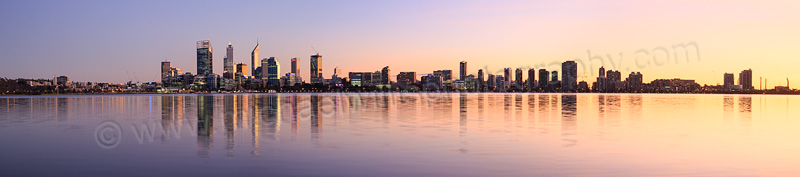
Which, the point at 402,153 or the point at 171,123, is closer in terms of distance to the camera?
the point at 402,153

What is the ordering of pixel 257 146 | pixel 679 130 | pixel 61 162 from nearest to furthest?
pixel 61 162, pixel 257 146, pixel 679 130

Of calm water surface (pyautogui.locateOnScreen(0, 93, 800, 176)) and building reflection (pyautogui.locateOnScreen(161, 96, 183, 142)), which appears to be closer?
calm water surface (pyautogui.locateOnScreen(0, 93, 800, 176))

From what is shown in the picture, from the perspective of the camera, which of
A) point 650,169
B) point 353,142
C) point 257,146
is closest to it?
point 650,169

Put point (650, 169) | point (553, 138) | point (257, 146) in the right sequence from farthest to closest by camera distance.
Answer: point (553, 138)
point (257, 146)
point (650, 169)

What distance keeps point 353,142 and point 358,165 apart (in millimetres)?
8244

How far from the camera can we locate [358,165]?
19.2 m

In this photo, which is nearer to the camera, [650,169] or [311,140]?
[650,169]

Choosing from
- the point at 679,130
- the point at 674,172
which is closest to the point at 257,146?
the point at 674,172

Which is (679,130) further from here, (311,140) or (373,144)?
(311,140)

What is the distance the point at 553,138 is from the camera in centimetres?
2953

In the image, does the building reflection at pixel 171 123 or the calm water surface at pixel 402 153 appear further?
the building reflection at pixel 171 123

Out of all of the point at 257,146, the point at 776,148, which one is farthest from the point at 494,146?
the point at 776,148

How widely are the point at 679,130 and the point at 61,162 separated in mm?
33112

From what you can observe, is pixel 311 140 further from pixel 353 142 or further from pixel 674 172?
pixel 674 172
